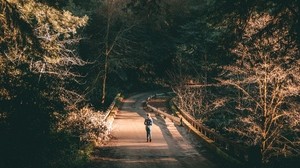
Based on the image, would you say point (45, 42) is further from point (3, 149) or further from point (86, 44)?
point (86, 44)

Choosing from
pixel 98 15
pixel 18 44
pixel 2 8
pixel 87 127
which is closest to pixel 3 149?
pixel 18 44

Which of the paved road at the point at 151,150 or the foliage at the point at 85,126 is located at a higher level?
the foliage at the point at 85,126

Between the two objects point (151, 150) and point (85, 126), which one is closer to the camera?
point (151, 150)

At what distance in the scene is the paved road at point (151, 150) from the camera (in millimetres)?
16703

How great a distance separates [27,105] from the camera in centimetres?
1279

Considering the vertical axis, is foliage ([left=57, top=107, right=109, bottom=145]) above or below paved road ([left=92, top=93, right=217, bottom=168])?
above

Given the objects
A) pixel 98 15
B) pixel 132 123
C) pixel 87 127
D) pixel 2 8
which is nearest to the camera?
pixel 2 8

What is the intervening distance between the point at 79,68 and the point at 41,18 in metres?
29.6

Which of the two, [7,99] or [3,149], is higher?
[7,99]

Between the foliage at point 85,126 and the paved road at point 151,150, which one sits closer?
the paved road at point 151,150

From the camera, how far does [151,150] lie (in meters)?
20.1

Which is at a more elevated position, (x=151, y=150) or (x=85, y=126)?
(x=85, y=126)

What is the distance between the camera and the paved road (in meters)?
16.7

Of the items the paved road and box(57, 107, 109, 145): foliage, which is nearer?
the paved road
